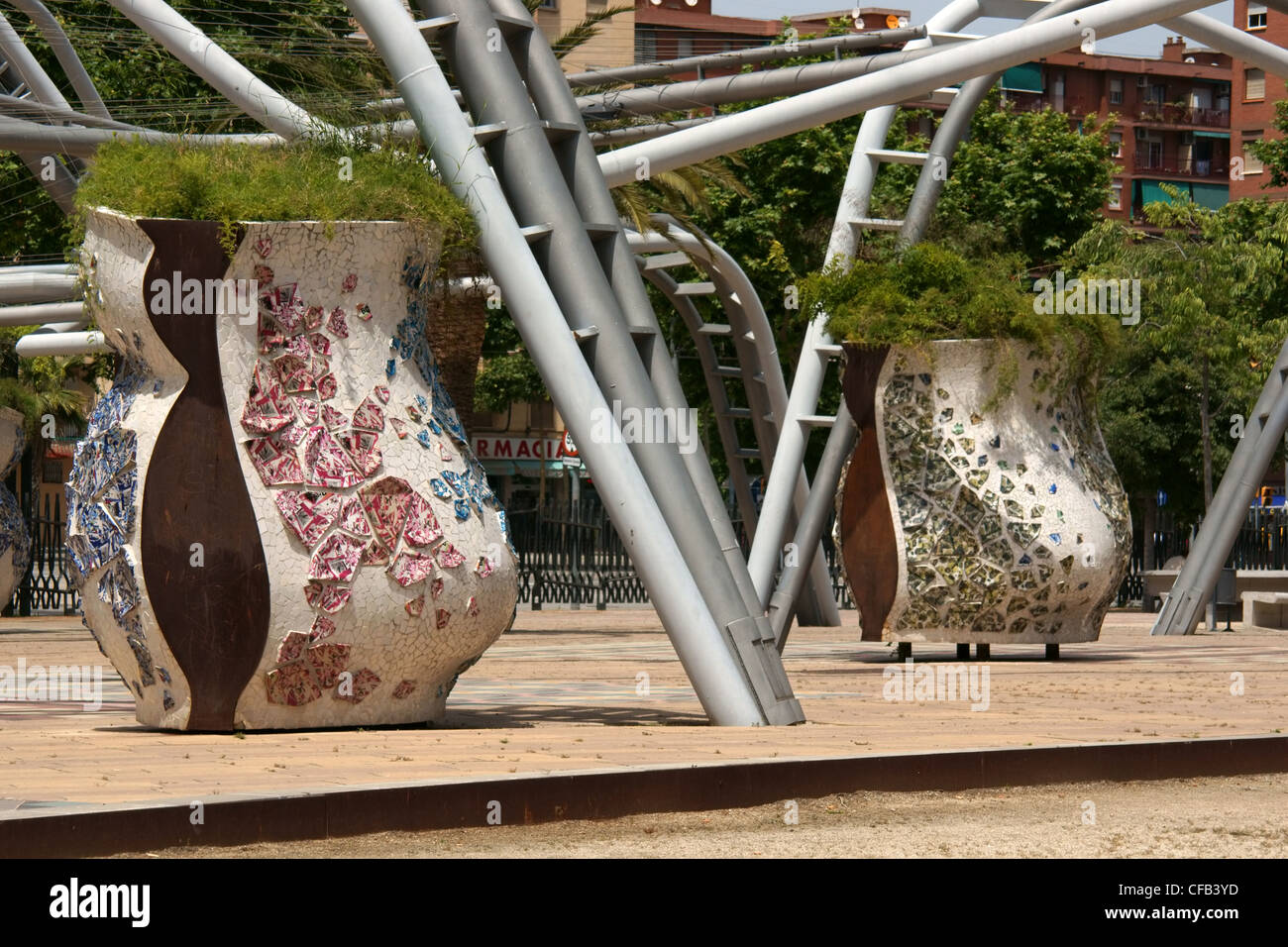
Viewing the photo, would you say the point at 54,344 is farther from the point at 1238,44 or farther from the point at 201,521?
the point at 201,521

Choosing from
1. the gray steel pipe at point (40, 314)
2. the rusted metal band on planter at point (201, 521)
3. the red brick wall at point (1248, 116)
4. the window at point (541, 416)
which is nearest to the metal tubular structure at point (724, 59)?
the rusted metal band on planter at point (201, 521)

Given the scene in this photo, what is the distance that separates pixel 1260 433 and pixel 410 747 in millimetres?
16031

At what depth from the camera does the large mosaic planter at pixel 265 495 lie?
9.36 metres

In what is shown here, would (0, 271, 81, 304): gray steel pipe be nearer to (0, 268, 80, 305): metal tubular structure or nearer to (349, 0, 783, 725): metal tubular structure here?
(0, 268, 80, 305): metal tubular structure

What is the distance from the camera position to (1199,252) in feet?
111

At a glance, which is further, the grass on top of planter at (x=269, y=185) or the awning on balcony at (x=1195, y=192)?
the awning on balcony at (x=1195, y=192)

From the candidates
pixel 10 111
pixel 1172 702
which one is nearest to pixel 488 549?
pixel 1172 702

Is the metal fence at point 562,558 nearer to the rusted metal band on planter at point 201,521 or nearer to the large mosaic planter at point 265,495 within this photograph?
the large mosaic planter at point 265,495

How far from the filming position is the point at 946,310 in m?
16.5

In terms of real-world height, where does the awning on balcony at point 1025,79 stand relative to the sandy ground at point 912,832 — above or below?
above

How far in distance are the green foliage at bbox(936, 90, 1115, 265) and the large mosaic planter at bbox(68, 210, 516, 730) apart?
102 ft

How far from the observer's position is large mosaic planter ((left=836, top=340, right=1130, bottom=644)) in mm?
16297

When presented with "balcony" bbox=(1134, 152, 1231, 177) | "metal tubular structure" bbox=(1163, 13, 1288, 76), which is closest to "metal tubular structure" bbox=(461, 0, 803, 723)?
"metal tubular structure" bbox=(1163, 13, 1288, 76)

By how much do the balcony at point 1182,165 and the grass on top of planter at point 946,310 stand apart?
2890 inches
